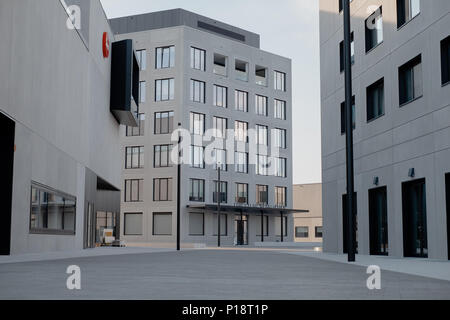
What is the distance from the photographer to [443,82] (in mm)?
18828

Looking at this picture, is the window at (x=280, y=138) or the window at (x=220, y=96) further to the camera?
the window at (x=280, y=138)

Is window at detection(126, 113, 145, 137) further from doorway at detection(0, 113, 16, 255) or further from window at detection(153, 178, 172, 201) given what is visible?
doorway at detection(0, 113, 16, 255)

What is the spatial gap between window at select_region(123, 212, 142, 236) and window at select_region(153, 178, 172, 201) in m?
2.75

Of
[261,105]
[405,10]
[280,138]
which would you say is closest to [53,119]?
[405,10]

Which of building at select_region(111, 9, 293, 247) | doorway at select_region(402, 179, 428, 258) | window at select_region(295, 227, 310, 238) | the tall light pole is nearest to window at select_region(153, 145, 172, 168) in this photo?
building at select_region(111, 9, 293, 247)

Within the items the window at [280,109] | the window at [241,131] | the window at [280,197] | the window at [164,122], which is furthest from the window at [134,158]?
the window at [280,109]

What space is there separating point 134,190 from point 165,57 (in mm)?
14425

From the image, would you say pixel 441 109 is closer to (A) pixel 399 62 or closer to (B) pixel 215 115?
(A) pixel 399 62

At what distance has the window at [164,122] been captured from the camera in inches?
2476

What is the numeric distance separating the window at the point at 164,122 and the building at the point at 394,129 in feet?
113

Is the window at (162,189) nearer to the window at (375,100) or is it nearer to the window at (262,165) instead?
the window at (262,165)

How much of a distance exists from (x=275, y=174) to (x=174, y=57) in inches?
736
